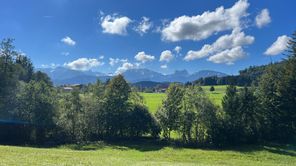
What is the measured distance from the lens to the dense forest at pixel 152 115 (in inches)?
2030

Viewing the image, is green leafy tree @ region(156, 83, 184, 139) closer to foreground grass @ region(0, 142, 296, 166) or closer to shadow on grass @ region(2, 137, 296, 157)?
shadow on grass @ region(2, 137, 296, 157)

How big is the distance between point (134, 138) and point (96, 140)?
21.5ft

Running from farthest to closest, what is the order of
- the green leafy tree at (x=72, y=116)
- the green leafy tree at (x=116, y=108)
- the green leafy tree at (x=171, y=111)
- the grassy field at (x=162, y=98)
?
the grassy field at (x=162, y=98), the green leafy tree at (x=116, y=108), the green leafy tree at (x=171, y=111), the green leafy tree at (x=72, y=116)

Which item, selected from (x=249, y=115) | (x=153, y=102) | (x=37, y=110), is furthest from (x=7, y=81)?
(x=153, y=102)

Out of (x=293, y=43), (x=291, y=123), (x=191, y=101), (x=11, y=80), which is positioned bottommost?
(x=291, y=123)

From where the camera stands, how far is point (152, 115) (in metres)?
57.1

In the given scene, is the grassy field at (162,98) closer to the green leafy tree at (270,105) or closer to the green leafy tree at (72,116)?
the green leafy tree at (270,105)

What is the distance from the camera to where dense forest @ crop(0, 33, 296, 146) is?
51562mm

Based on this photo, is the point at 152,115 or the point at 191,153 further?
the point at 152,115

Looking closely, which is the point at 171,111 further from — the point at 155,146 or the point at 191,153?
the point at 191,153

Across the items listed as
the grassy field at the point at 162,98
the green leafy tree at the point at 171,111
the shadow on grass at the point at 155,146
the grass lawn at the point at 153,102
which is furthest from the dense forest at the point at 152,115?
the grass lawn at the point at 153,102

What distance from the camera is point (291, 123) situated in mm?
52062

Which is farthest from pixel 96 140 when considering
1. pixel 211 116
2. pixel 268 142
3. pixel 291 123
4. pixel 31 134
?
pixel 291 123

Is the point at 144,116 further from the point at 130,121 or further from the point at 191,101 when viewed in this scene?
the point at 191,101
